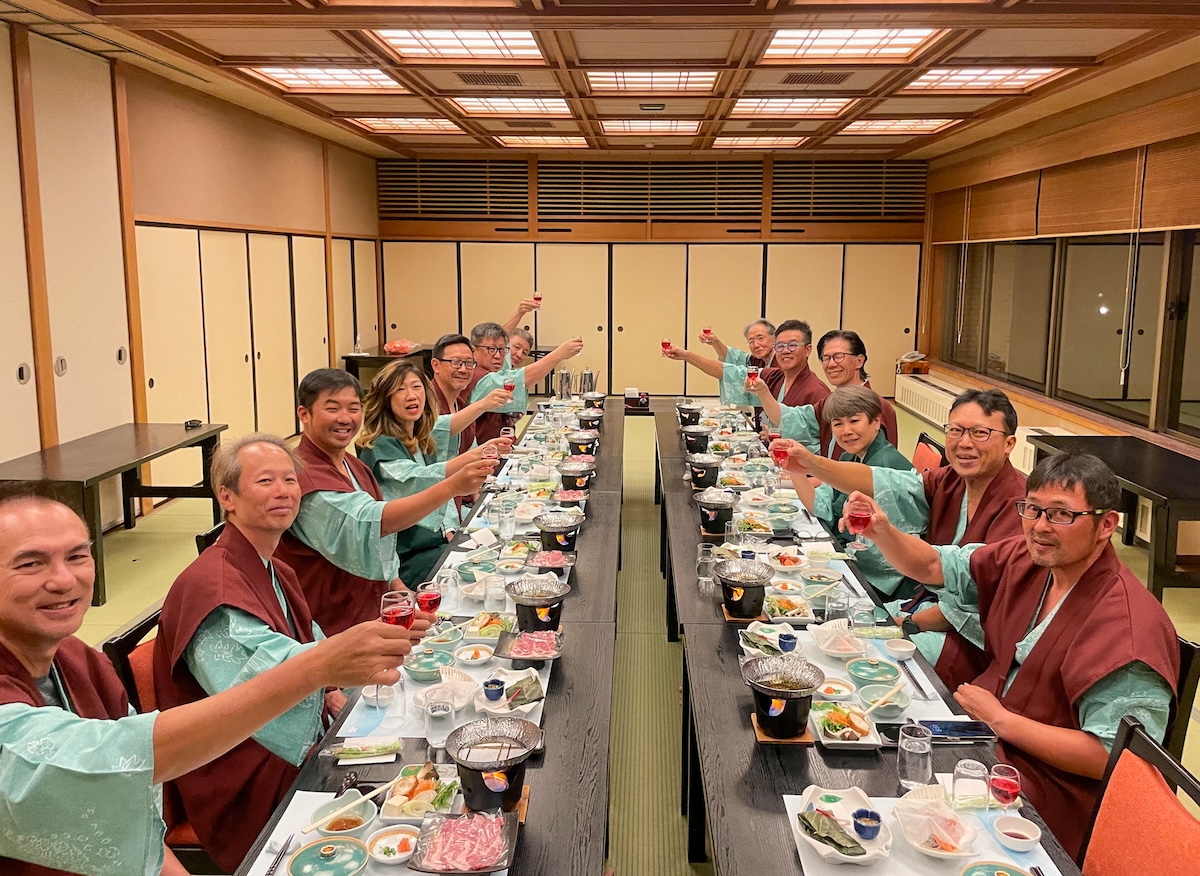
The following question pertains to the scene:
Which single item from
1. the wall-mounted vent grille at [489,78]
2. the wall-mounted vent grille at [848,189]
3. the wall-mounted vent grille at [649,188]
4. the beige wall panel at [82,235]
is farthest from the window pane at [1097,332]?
the beige wall panel at [82,235]

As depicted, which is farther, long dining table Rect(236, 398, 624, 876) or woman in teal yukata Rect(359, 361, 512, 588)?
woman in teal yukata Rect(359, 361, 512, 588)

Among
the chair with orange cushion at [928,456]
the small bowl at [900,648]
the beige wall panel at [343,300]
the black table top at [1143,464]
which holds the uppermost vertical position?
the beige wall panel at [343,300]

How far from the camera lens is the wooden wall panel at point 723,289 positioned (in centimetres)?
1115

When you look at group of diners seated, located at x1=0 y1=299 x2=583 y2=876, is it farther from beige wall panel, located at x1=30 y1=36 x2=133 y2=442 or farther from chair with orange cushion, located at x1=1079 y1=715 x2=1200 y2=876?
beige wall panel, located at x1=30 y1=36 x2=133 y2=442

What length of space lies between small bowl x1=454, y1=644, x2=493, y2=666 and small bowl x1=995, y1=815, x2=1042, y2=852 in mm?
1210

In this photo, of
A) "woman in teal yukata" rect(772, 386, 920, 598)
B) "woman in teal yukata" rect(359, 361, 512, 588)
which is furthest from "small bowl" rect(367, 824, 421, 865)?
"woman in teal yukata" rect(772, 386, 920, 598)

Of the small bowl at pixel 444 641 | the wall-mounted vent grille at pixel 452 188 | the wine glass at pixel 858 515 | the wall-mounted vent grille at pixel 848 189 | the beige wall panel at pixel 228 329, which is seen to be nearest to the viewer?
A: the small bowl at pixel 444 641

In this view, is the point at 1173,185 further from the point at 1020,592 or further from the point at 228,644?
the point at 228,644

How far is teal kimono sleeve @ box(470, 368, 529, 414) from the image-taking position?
18.0 feet

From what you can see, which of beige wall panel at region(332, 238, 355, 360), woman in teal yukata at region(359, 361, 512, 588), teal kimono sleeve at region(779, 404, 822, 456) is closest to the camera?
woman in teal yukata at region(359, 361, 512, 588)

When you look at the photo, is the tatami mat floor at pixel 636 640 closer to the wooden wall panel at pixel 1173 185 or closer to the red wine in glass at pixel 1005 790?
the red wine in glass at pixel 1005 790

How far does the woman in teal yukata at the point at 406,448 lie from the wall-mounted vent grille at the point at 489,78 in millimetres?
2887

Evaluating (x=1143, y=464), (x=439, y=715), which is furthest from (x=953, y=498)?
(x=1143, y=464)

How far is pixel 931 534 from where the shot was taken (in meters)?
3.29
